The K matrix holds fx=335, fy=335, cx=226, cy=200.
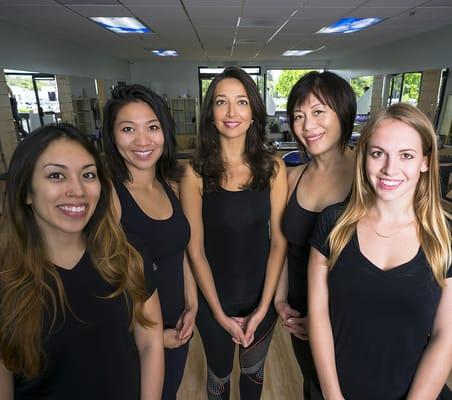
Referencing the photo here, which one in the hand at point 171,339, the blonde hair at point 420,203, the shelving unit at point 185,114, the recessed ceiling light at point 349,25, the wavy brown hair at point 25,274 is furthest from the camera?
the shelving unit at point 185,114

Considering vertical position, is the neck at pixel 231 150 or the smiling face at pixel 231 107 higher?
the smiling face at pixel 231 107

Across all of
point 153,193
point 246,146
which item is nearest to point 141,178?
point 153,193

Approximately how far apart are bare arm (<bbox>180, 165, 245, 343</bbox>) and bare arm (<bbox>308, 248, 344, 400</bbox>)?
0.45 meters

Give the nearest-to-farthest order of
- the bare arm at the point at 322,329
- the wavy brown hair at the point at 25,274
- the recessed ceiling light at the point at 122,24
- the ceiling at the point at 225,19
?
the wavy brown hair at the point at 25,274
the bare arm at the point at 322,329
the ceiling at the point at 225,19
the recessed ceiling light at the point at 122,24

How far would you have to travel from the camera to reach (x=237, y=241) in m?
1.50

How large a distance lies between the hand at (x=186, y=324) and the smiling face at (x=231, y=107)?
0.83m

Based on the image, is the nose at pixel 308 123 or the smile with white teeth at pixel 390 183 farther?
the nose at pixel 308 123

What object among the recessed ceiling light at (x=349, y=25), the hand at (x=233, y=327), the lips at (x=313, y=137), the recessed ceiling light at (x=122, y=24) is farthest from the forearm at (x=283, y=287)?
the recessed ceiling light at (x=349, y=25)

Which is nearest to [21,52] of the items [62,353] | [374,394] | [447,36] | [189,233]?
[189,233]

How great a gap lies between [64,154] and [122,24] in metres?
4.96

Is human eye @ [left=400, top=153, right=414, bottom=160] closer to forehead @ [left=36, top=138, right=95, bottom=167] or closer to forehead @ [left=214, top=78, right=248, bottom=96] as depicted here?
forehead @ [left=214, top=78, right=248, bottom=96]

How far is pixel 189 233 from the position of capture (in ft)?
4.79

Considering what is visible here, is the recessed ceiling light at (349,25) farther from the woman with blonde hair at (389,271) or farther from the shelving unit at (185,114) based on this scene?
the shelving unit at (185,114)

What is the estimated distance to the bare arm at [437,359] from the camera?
3.32ft
